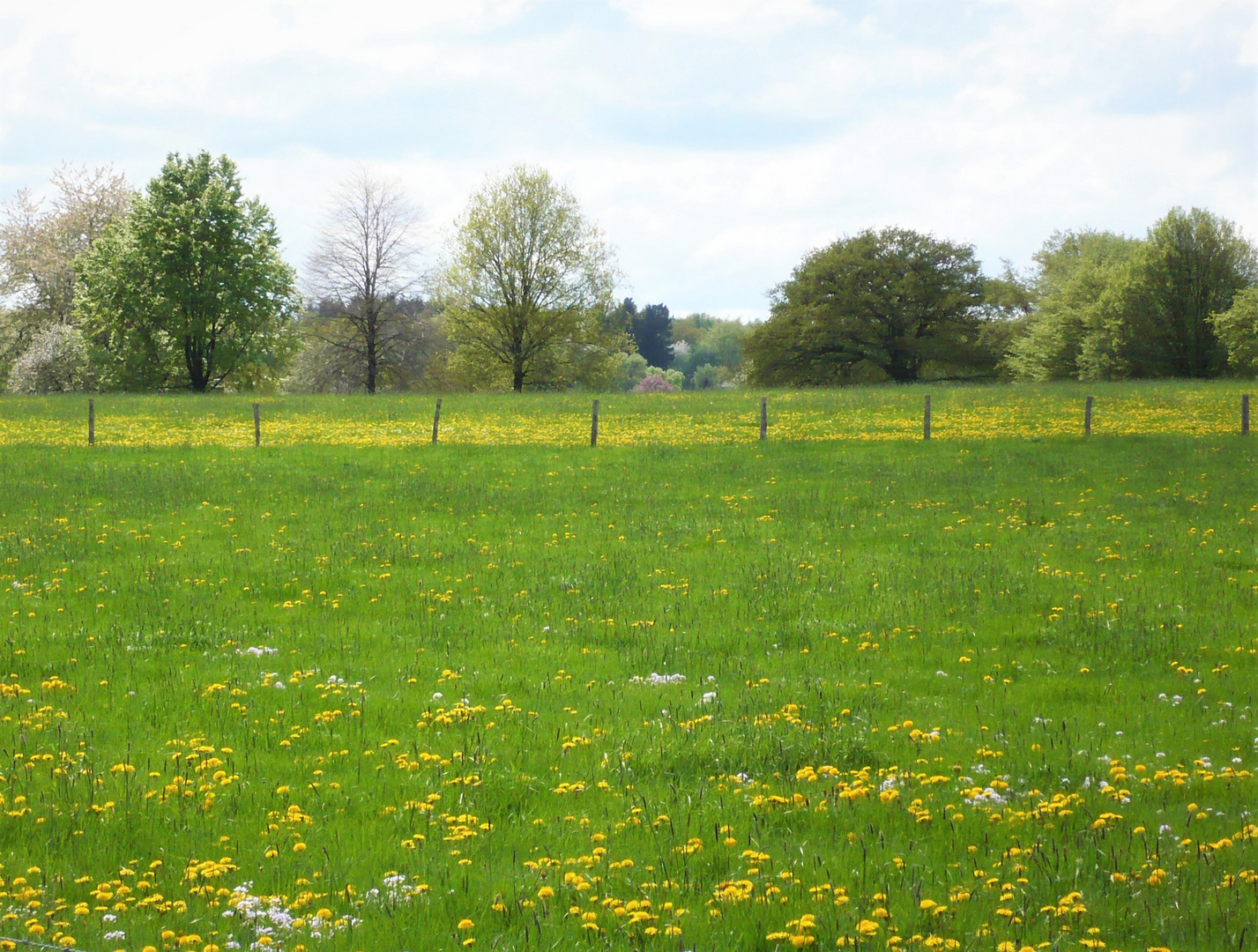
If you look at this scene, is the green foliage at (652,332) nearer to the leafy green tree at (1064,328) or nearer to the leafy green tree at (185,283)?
the leafy green tree at (1064,328)

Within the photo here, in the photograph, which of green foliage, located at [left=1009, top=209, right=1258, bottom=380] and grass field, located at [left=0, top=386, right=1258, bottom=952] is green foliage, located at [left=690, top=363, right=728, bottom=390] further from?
grass field, located at [left=0, top=386, right=1258, bottom=952]

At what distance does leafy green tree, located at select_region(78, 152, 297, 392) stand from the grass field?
44.0 m

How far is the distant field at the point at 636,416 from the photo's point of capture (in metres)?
39.3

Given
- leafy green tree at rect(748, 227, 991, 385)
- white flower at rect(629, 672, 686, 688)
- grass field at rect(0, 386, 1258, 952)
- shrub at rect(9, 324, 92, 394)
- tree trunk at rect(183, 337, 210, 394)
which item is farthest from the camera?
leafy green tree at rect(748, 227, 991, 385)

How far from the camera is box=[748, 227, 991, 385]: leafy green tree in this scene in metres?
82.2

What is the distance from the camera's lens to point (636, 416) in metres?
47.3

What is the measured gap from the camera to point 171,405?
5075 centimetres

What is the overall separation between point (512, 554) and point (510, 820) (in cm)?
1096

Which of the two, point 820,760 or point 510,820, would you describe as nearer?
point 510,820

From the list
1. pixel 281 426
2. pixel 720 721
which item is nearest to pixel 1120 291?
pixel 281 426

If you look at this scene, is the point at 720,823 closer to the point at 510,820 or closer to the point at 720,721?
the point at 510,820

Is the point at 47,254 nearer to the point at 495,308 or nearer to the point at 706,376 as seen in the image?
the point at 495,308

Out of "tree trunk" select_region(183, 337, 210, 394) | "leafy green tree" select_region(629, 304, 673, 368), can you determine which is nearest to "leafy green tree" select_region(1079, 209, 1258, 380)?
"tree trunk" select_region(183, 337, 210, 394)

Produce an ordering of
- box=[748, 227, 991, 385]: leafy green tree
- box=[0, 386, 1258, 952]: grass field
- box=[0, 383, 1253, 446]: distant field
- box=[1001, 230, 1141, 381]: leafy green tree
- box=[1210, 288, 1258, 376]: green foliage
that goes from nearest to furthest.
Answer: box=[0, 386, 1258, 952]: grass field < box=[0, 383, 1253, 446]: distant field < box=[1210, 288, 1258, 376]: green foliage < box=[1001, 230, 1141, 381]: leafy green tree < box=[748, 227, 991, 385]: leafy green tree
